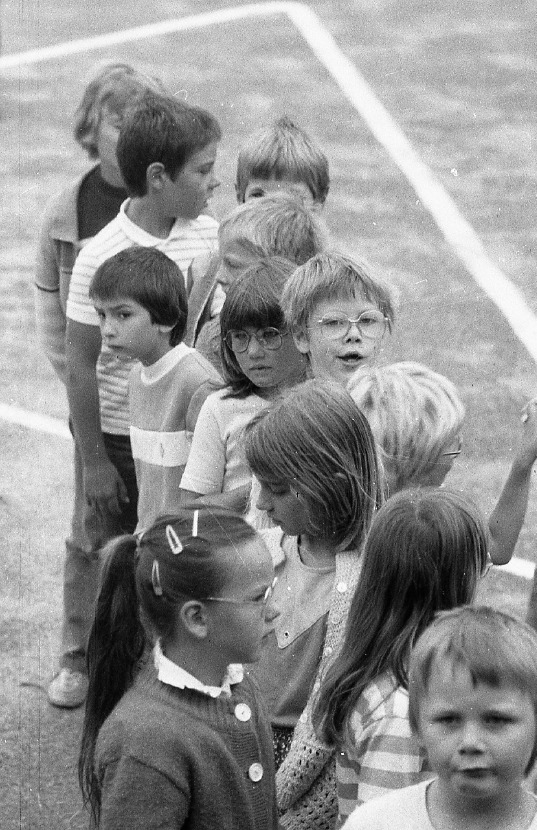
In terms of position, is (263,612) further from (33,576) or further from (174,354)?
(33,576)

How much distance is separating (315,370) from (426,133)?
24.0 feet

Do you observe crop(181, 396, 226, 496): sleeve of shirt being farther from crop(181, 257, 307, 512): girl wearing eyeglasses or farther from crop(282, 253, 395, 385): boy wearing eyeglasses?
crop(282, 253, 395, 385): boy wearing eyeglasses

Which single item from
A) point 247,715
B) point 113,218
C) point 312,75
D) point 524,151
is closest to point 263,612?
point 247,715

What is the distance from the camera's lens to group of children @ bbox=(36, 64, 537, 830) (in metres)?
2.30

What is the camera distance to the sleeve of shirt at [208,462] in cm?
372

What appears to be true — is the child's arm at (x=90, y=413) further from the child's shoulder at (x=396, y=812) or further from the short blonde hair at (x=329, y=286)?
the child's shoulder at (x=396, y=812)

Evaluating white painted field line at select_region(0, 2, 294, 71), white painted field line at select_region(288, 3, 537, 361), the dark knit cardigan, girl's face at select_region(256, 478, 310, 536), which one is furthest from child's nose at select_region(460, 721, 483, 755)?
white painted field line at select_region(0, 2, 294, 71)

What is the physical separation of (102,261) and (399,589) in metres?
2.22

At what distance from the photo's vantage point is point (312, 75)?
11727 millimetres

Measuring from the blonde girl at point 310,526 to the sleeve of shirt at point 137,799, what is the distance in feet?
1.52

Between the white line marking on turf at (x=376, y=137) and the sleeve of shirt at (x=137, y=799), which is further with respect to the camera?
the white line marking on turf at (x=376, y=137)

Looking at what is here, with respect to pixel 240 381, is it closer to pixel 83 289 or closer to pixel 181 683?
pixel 83 289

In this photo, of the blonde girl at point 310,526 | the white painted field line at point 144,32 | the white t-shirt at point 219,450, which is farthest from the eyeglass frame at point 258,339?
the white painted field line at point 144,32

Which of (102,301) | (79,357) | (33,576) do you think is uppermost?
(102,301)
